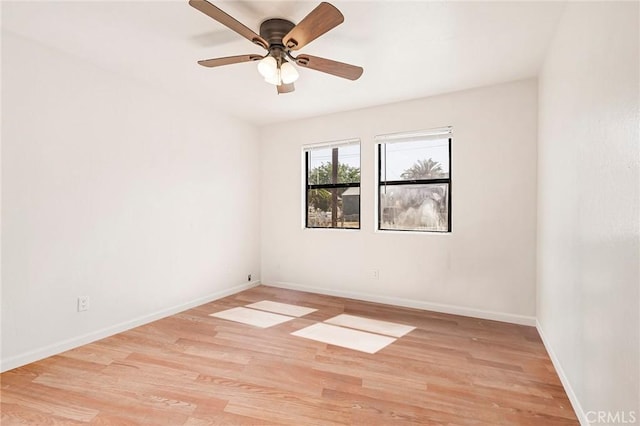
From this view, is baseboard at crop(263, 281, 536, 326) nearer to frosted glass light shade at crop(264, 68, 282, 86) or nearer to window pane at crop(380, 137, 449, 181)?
window pane at crop(380, 137, 449, 181)

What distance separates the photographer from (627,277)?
1.18 meters

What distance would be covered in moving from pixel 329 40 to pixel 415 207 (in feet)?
7.11

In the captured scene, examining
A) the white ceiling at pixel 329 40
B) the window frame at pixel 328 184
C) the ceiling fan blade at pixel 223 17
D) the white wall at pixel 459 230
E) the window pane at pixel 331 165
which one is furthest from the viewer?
the window pane at pixel 331 165

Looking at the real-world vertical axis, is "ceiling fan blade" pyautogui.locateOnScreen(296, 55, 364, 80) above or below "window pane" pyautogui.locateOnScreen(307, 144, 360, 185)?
above

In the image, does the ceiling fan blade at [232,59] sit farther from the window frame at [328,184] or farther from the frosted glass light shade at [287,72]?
the window frame at [328,184]

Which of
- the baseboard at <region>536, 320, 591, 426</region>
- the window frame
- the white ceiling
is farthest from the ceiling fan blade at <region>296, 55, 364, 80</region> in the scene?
the baseboard at <region>536, 320, 591, 426</region>

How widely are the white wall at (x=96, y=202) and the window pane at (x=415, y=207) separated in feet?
7.21

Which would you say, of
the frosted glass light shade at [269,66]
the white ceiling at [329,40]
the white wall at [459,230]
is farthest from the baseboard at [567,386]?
the frosted glass light shade at [269,66]

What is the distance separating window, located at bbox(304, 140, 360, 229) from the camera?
161 inches

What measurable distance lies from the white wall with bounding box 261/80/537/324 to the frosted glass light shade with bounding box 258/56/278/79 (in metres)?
1.99

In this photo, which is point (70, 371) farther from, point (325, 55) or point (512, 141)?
point (512, 141)

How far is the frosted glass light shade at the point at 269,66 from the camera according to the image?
2064 millimetres

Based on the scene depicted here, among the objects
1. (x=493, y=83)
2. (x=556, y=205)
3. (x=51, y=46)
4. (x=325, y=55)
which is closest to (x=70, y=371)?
(x=51, y=46)

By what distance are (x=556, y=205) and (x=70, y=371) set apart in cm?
371
